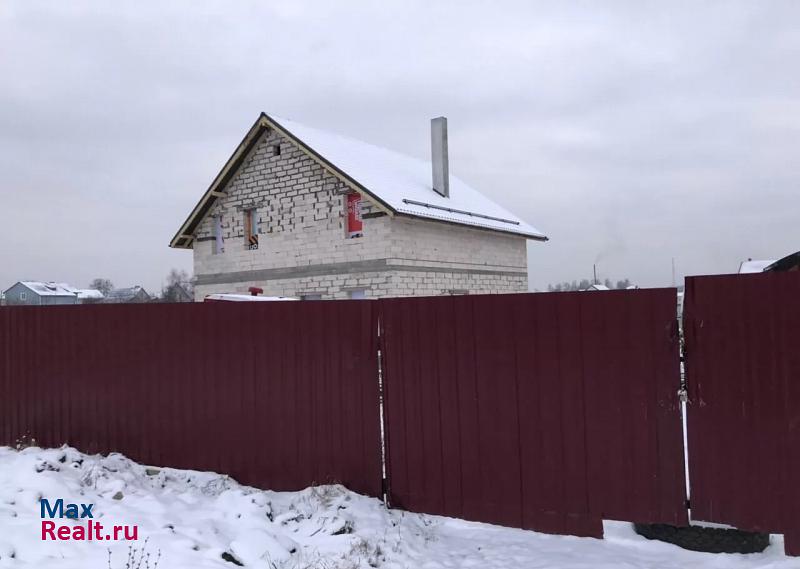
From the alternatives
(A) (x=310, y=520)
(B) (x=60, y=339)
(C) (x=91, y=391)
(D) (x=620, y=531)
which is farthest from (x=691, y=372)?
(B) (x=60, y=339)

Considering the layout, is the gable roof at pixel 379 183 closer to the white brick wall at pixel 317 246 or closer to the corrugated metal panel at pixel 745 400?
the white brick wall at pixel 317 246

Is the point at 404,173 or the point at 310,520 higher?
the point at 404,173

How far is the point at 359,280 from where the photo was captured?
15094mm

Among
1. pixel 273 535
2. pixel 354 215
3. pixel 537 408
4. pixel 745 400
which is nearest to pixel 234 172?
pixel 354 215

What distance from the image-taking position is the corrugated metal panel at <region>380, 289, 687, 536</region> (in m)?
4.42

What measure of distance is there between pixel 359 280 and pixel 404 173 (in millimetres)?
5257

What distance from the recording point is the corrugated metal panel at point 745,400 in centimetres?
410

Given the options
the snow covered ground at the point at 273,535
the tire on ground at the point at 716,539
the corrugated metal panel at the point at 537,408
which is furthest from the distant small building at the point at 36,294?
the tire on ground at the point at 716,539

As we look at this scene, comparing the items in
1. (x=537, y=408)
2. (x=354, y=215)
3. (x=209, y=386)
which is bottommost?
(x=537, y=408)

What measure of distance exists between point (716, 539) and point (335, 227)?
1244 centimetres

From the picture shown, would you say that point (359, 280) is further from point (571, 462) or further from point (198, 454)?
→ point (571, 462)

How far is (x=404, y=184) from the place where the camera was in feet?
56.0

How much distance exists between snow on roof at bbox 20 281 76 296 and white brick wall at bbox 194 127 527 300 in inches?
2432

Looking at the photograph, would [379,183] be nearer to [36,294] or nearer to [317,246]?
[317,246]
